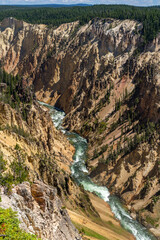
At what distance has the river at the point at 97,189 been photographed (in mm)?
33306

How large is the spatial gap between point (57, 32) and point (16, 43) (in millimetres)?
22152

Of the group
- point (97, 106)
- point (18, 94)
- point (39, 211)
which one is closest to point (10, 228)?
point (39, 211)

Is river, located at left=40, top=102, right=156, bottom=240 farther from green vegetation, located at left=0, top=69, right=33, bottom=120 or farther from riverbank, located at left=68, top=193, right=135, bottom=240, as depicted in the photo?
green vegetation, located at left=0, top=69, right=33, bottom=120

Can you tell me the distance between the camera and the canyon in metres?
36.2

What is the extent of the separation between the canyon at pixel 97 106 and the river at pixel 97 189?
110 cm

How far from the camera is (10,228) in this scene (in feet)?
39.5

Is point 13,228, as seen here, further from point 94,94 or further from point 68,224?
point 94,94

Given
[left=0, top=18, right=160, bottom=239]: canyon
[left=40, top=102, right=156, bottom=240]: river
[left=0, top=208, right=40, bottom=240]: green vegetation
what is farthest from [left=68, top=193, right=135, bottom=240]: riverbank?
[left=0, top=208, right=40, bottom=240]: green vegetation

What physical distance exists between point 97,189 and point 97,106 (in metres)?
26.4

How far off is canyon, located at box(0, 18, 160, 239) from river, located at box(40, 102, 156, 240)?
43.2 inches

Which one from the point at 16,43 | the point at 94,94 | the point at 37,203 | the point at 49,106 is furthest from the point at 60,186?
the point at 16,43

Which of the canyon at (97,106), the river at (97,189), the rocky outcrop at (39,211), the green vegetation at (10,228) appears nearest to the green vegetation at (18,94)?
the canyon at (97,106)

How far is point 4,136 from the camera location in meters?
30.7

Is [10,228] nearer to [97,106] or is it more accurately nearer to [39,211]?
[39,211]
